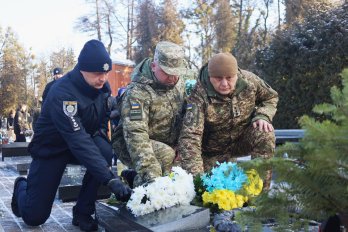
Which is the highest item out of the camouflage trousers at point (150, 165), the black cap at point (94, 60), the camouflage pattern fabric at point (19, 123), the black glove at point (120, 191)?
the black cap at point (94, 60)

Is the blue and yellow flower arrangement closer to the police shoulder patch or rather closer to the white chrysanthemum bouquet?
the white chrysanthemum bouquet

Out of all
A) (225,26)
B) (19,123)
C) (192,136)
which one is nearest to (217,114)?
(192,136)

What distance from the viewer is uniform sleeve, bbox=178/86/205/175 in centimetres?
384

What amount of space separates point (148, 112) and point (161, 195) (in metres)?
1.20

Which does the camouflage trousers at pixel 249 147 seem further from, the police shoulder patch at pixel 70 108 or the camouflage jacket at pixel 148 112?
the police shoulder patch at pixel 70 108

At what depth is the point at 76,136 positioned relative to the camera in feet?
12.1

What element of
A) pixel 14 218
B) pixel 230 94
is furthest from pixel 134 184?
pixel 14 218

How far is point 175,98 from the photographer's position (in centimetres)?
430

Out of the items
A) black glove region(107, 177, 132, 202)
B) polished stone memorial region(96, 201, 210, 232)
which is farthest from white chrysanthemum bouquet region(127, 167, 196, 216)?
black glove region(107, 177, 132, 202)

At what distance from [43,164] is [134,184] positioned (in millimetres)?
853

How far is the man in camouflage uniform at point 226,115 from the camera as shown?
3.92 m

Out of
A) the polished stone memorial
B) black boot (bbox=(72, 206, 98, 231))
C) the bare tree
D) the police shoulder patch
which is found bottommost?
black boot (bbox=(72, 206, 98, 231))

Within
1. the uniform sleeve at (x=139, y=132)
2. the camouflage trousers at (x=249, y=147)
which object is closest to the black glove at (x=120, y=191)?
the uniform sleeve at (x=139, y=132)

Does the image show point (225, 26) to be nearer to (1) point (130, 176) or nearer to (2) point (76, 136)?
(1) point (130, 176)
